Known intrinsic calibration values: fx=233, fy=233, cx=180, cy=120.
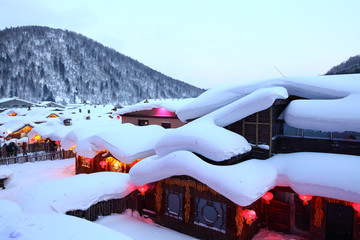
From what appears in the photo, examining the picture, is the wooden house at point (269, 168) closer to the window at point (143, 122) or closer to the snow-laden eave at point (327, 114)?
the snow-laden eave at point (327, 114)

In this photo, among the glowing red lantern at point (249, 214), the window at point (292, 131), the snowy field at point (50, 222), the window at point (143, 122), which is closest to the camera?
the snowy field at point (50, 222)

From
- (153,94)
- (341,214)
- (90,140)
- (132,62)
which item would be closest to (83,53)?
(132,62)

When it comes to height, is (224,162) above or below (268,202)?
above

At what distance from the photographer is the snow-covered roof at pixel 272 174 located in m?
8.17

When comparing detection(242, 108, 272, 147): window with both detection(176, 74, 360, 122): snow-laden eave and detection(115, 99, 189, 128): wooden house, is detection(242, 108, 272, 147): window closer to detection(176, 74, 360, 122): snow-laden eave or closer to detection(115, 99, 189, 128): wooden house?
detection(176, 74, 360, 122): snow-laden eave

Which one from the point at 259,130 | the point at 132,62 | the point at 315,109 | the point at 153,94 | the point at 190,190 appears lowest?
the point at 190,190

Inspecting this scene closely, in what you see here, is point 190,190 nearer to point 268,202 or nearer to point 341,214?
point 268,202

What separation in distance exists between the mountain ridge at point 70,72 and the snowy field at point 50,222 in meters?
140

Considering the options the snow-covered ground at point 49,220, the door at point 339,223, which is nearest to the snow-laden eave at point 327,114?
the door at point 339,223

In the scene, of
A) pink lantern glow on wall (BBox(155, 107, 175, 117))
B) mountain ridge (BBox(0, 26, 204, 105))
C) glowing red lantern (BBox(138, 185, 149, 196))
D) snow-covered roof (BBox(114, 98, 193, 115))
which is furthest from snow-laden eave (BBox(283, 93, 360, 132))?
mountain ridge (BBox(0, 26, 204, 105))

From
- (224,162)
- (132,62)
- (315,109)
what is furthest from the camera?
(132,62)

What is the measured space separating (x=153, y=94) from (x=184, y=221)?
16054 cm

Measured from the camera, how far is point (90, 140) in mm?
16547

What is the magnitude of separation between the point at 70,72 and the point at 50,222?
578ft
